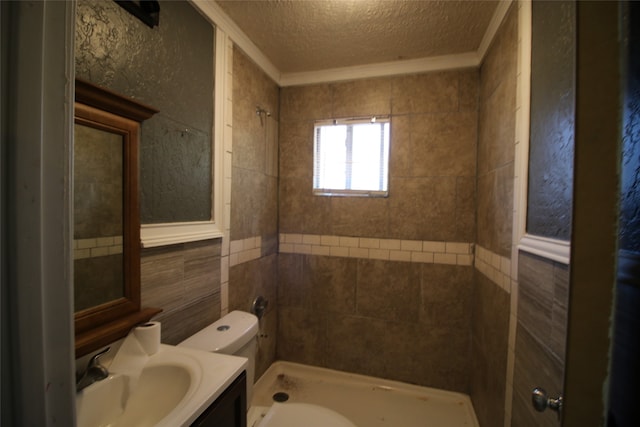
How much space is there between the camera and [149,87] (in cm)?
112

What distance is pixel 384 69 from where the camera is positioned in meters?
2.04

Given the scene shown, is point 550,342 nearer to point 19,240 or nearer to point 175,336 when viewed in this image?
point 19,240

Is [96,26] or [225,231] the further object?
[225,231]

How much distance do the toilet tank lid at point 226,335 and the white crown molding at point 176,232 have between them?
1.49 ft

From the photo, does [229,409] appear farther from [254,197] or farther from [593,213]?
[254,197]

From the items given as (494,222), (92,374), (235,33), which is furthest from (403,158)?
(92,374)

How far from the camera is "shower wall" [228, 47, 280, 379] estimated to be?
172 centimetres

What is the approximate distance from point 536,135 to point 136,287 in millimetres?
1658

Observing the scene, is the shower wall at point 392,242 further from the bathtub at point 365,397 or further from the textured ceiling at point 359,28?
the textured ceiling at point 359,28

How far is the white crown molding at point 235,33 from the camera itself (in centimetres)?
141

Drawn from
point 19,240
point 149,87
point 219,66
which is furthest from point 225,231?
point 19,240

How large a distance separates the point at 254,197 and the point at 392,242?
1.07m

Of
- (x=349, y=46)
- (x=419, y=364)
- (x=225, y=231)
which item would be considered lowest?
(x=419, y=364)

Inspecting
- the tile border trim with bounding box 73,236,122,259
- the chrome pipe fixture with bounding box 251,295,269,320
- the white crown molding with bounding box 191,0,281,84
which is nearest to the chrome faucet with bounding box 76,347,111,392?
the tile border trim with bounding box 73,236,122,259
